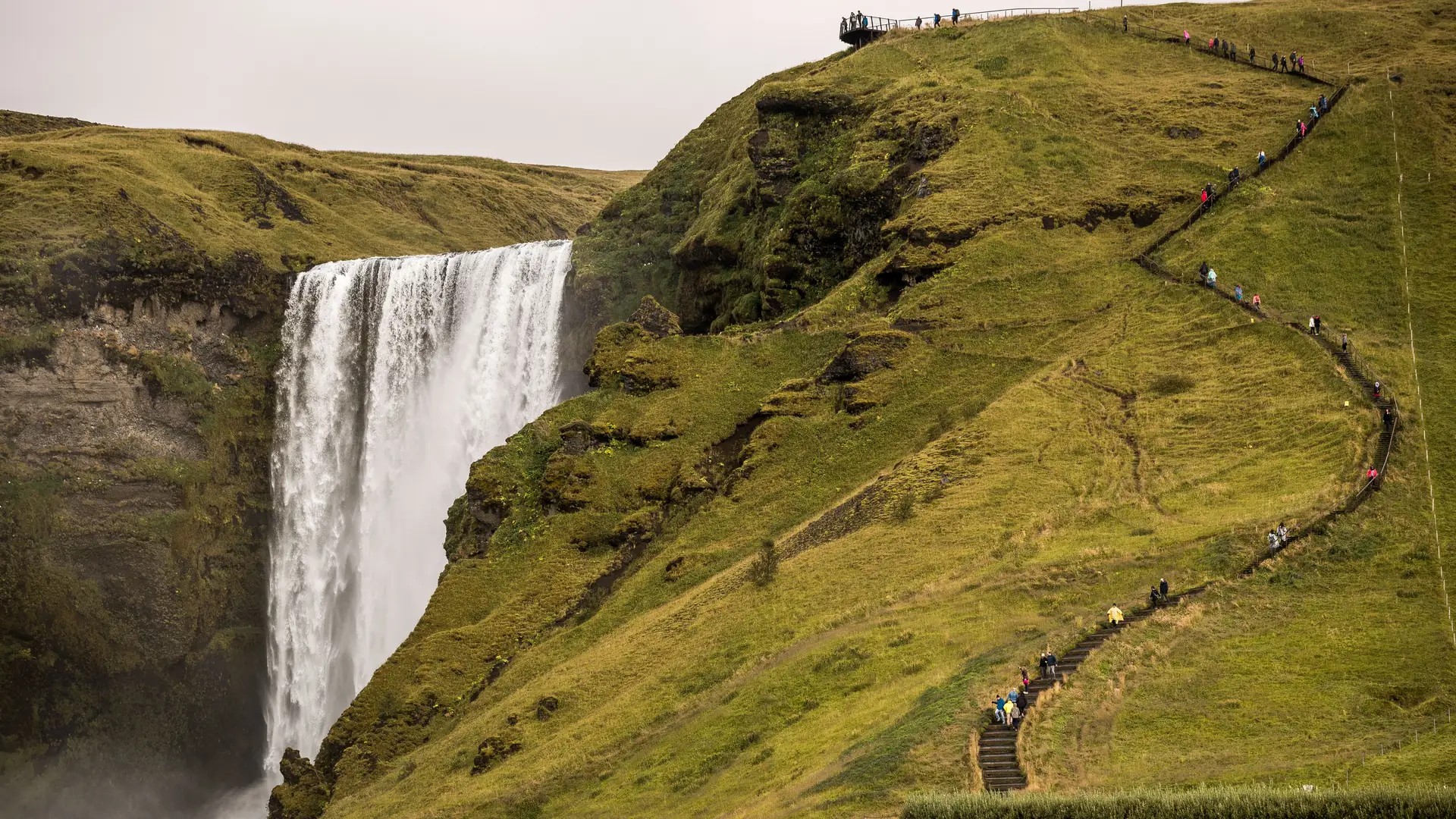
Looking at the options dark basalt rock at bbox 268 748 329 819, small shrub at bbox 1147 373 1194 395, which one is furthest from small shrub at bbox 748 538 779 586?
dark basalt rock at bbox 268 748 329 819

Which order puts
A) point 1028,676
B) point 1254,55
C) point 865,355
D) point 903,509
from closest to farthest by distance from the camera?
point 1028,676 → point 903,509 → point 865,355 → point 1254,55

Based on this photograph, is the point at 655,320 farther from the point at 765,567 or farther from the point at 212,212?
the point at 212,212

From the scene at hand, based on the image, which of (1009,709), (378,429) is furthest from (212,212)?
(1009,709)

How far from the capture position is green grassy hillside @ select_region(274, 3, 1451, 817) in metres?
35.3

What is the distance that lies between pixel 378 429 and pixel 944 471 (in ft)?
133

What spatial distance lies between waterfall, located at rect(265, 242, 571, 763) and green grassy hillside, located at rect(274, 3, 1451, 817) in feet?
21.0

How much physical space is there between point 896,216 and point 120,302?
1843 inches

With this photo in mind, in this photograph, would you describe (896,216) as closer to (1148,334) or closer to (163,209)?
(1148,334)

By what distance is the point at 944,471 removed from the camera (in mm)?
50469

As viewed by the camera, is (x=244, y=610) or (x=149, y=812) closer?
(x=149, y=812)

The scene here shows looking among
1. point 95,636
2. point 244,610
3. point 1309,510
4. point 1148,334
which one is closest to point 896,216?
point 1148,334

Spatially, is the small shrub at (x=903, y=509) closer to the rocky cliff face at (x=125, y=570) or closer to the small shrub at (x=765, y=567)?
the small shrub at (x=765, y=567)

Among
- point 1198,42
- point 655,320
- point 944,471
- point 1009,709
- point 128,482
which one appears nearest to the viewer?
point 1009,709

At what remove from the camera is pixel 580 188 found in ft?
453
